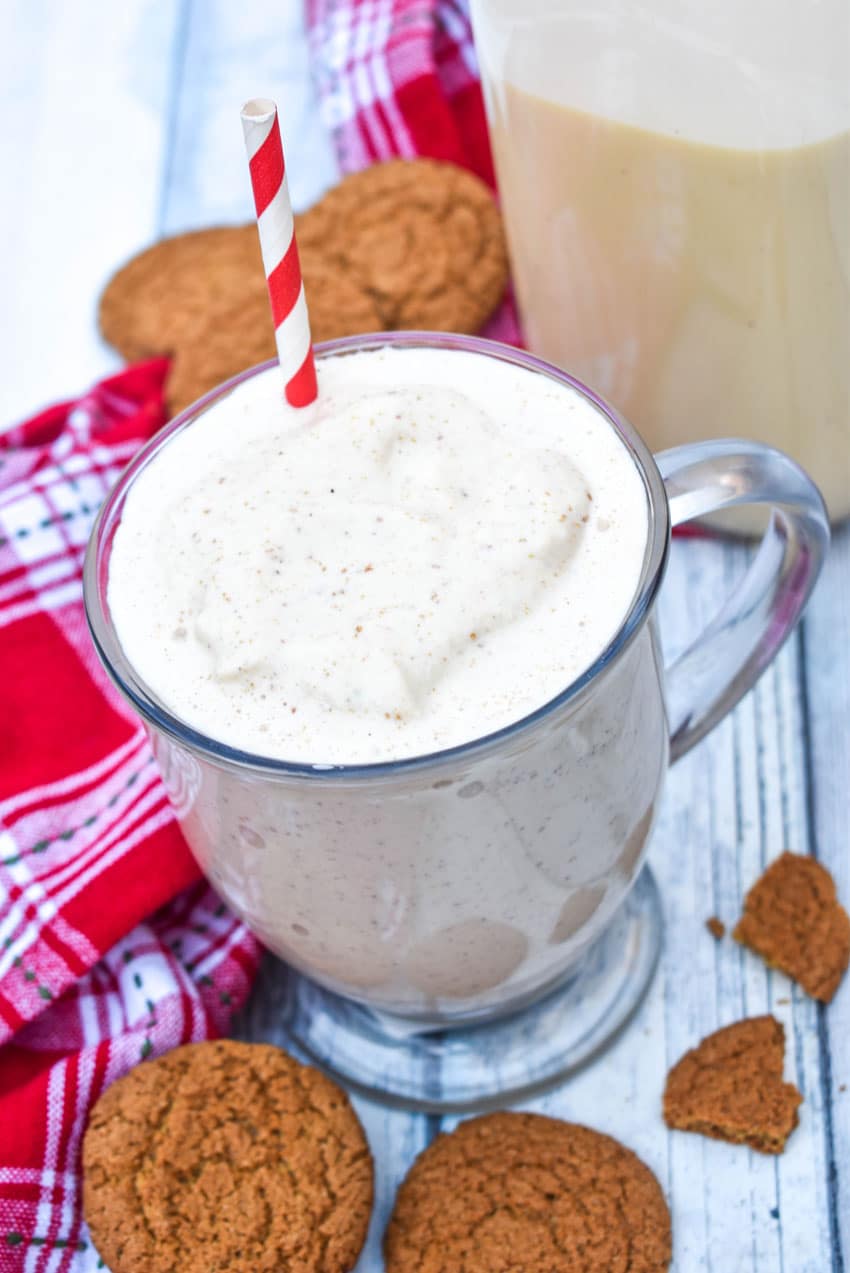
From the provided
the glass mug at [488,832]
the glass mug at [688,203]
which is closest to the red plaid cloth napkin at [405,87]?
the glass mug at [688,203]

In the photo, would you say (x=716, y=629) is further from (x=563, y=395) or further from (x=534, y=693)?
(x=534, y=693)

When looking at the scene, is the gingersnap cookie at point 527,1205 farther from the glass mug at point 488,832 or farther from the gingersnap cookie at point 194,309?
the gingersnap cookie at point 194,309

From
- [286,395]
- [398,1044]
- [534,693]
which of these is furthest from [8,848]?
[534,693]

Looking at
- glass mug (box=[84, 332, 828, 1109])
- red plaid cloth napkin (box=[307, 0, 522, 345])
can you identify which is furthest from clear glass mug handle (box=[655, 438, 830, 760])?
red plaid cloth napkin (box=[307, 0, 522, 345])

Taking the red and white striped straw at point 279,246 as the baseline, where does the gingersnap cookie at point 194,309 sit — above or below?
below

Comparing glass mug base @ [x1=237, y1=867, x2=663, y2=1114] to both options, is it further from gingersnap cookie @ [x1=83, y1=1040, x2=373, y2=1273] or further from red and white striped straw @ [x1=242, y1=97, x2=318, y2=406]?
red and white striped straw @ [x1=242, y1=97, x2=318, y2=406]

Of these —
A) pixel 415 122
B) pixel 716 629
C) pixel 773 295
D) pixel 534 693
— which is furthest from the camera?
pixel 415 122
